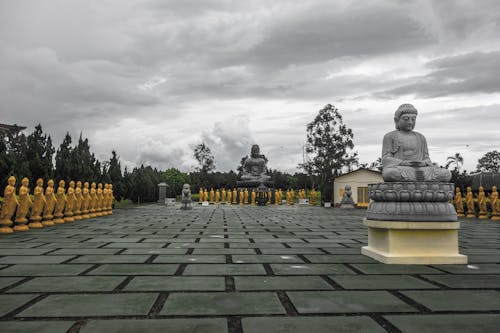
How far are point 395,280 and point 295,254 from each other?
181 centimetres

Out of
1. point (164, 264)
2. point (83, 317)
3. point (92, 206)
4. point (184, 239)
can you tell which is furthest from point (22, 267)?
point (92, 206)

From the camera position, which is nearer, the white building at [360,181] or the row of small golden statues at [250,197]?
the white building at [360,181]

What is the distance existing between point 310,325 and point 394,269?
2.34 meters

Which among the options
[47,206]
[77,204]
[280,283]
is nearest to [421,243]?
[280,283]

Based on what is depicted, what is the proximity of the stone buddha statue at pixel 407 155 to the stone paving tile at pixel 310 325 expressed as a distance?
295cm

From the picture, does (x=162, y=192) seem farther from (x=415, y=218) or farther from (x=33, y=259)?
(x=415, y=218)

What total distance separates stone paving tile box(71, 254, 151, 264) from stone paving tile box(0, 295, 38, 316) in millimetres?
1579

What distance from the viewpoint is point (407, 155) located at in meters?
5.49

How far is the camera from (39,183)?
10.1 m

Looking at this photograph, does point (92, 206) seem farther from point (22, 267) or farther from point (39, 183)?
point (22, 267)

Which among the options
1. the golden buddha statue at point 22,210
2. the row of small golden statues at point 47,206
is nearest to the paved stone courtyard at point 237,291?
the row of small golden statues at point 47,206

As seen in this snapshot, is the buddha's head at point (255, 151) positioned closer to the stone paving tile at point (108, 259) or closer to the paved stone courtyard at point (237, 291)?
the paved stone courtyard at point (237, 291)

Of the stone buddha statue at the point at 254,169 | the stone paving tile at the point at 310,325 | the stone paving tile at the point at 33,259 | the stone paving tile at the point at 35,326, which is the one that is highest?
the stone buddha statue at the point at 254,169

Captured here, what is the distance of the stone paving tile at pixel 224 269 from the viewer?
13.5 feet
